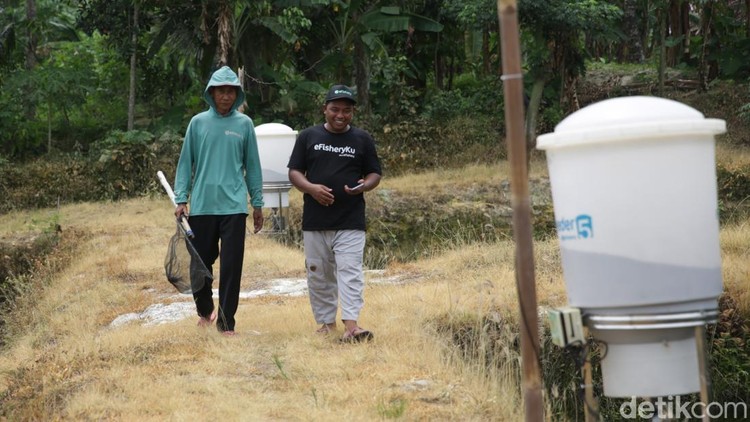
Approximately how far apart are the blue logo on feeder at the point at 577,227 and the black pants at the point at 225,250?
11.1ft

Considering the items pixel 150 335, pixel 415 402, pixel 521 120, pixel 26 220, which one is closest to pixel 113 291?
pixel 150 335

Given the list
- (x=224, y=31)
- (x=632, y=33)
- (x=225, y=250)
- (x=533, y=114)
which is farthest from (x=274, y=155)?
(x=632, y=33)

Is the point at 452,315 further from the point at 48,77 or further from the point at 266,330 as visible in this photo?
the point at 48,77

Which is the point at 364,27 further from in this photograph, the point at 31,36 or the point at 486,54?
the point at 31,36

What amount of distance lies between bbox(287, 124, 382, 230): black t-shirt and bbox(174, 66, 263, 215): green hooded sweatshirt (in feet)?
1.55

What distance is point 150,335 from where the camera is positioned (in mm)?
7672

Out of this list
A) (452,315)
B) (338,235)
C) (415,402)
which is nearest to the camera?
(415,402)

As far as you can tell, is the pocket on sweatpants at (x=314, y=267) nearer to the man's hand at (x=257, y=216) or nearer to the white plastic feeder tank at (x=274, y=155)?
the man's hand at (x=257, y=216)

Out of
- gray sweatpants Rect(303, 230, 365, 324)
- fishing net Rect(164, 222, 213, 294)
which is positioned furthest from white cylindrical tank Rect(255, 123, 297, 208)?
gray sweatpants Rect(303, 230, 365, 324)

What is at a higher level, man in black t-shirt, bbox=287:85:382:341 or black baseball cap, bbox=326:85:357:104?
black baseball cap, bbox=326:85:357:104

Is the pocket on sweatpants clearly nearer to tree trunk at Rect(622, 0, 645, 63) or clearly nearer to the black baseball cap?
the black baseball cap

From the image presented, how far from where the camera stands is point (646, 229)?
4.27 metres

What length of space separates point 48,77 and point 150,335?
16.9m

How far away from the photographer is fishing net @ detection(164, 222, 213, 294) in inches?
293
